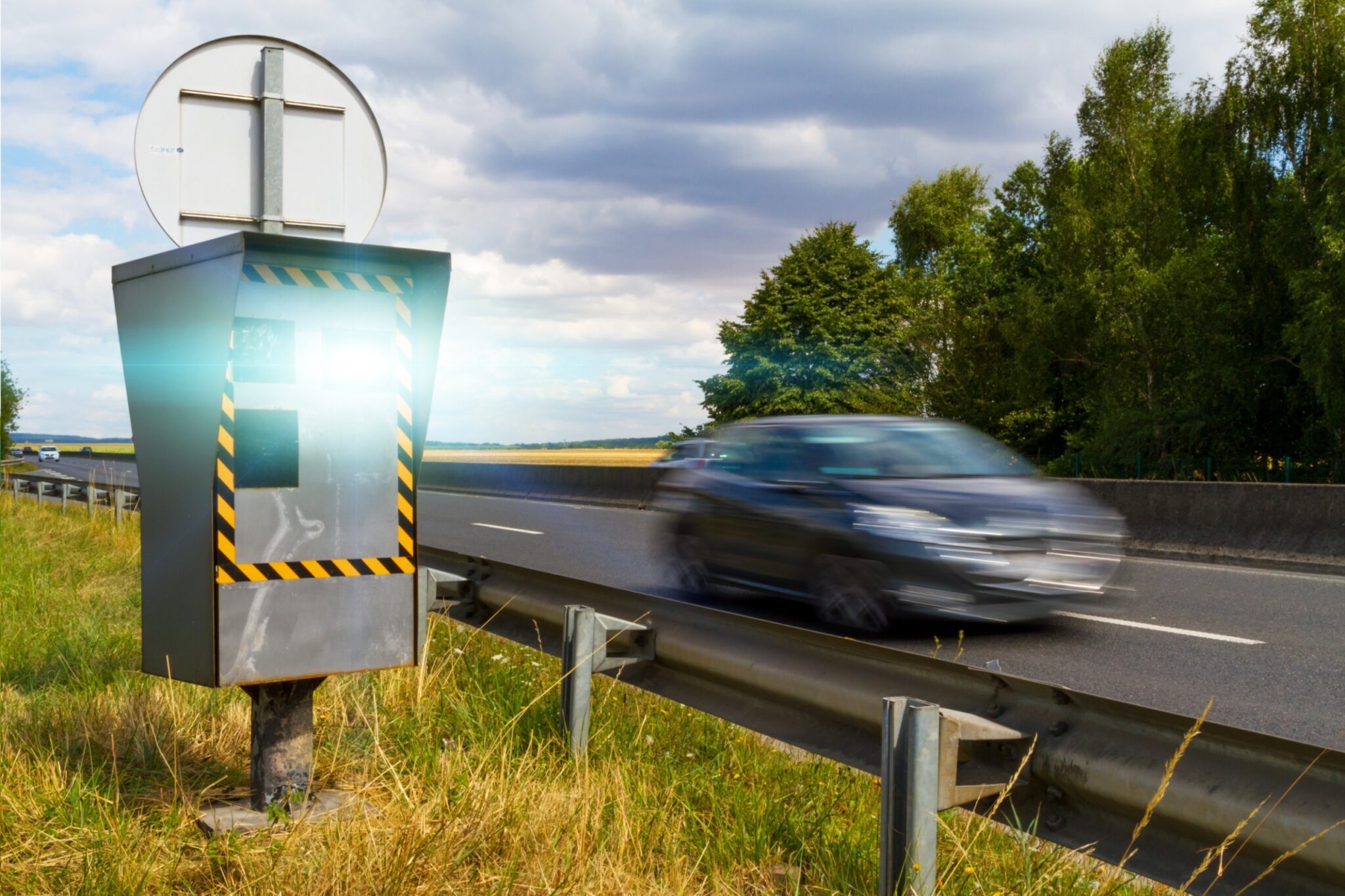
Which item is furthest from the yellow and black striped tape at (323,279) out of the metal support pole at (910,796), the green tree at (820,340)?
the green tree at (820,340)

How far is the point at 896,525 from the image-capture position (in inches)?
308

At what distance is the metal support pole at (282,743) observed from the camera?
377cm

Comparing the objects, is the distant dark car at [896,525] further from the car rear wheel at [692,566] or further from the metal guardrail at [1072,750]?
the metal guardrail at [1072,750]

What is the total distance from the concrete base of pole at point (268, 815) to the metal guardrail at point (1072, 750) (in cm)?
116

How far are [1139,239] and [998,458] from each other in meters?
37.5

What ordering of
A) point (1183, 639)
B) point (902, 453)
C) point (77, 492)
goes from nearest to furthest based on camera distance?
point (1183, 639)
point (902, 453)
point (77, 492)

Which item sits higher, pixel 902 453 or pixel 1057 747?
pixel 902 453

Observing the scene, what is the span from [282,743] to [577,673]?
1.06 meters

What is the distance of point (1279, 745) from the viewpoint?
2.29 m

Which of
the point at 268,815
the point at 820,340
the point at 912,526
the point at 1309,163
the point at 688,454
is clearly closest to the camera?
the point at 268,815

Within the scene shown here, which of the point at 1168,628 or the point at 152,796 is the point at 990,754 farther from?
the point at 1168,628

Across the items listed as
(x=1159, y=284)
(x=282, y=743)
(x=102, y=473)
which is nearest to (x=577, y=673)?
(x=282, y=743)

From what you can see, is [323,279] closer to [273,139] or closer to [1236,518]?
[273,139]

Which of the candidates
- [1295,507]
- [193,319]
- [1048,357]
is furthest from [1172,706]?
[1048,357]
